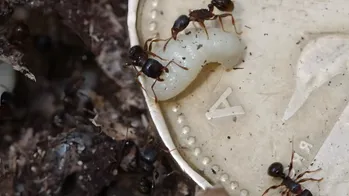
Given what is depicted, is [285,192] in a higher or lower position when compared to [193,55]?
lower

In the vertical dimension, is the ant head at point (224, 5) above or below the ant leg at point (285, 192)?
above

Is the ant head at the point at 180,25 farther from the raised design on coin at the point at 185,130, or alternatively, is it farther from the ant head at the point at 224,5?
the raised design on coin at the point at 185,130

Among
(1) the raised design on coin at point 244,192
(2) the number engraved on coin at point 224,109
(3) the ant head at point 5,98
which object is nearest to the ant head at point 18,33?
(3) the ant head at point 5,98

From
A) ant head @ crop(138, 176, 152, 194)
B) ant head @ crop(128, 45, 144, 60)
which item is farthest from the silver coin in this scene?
ant head @ crop(138, 176, 152, 194)

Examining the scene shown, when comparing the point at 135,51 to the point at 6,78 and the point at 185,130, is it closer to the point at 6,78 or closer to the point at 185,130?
the point at 185,130

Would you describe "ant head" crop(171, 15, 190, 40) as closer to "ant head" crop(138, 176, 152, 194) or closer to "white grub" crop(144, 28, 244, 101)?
"white grub" crop(144, 28, 244, 101)

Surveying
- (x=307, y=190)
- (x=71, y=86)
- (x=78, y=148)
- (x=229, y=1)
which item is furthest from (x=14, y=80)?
(x=307, y=190)

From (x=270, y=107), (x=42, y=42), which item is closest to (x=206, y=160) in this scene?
(x=270, y=107)
